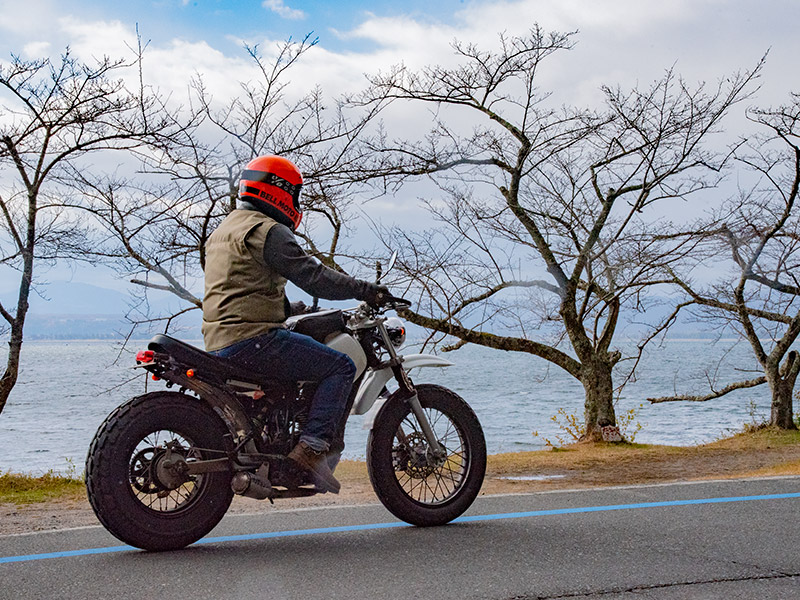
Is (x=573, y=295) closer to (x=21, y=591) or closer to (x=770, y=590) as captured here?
(x=770, y=590)

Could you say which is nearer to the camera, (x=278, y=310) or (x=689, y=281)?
(x=278, y=310)

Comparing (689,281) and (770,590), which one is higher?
(689,281)

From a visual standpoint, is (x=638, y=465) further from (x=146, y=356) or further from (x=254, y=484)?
(x=146, y=356)

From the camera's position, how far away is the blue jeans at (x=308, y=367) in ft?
16.5

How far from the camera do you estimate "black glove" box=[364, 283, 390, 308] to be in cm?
517

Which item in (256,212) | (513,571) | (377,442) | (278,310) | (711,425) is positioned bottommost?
(711,425)

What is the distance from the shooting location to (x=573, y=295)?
47.0ft

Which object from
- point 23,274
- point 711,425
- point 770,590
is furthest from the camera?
point 711,425

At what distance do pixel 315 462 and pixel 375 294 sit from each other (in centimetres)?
104

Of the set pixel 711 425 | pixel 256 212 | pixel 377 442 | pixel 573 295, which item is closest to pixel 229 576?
pixel 377 442

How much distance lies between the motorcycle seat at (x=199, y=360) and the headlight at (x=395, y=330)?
100 cm

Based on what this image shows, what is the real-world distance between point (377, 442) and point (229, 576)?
1.37 meters

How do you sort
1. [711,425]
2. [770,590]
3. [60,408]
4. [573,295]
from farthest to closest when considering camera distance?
[60,408]
[711,425]
[573,295]
[770,590]

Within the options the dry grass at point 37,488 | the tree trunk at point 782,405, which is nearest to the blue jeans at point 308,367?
the dry grass at point 37,488
